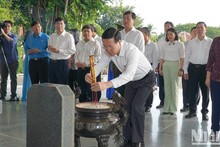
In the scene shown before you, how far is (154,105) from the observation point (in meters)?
7.00

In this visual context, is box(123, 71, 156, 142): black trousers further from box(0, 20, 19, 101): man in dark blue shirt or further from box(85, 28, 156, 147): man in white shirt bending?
box(0, 20, 19, 101): man in dark blue shirt

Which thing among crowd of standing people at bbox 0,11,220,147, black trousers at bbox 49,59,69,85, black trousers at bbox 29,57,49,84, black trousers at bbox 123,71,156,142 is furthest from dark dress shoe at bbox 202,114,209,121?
black trousers at bbox 29,57,49,84

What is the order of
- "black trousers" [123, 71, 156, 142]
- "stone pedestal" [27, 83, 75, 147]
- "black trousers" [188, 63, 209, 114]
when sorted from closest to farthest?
"stone pedestal" [27, 83, 75, 147], "black trousers" [123, 71, 156, 142], "black trousers" [188, 63, 209, 114]

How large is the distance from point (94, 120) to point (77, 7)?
717 cm

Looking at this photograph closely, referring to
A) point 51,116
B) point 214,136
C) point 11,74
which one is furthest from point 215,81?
point 11,74

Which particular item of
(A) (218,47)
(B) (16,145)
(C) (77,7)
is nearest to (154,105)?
(A) (218,47)

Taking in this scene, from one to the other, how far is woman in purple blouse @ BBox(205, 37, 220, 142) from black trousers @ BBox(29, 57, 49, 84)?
3398mm

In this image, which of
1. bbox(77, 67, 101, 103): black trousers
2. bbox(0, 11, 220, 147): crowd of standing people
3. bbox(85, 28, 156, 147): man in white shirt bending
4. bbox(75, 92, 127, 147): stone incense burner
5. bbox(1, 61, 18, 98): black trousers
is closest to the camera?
bbox(75, 92, 127, 147): stone incense burner

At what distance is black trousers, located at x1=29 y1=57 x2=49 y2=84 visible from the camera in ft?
21.2

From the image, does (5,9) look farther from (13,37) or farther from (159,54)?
(159,54)

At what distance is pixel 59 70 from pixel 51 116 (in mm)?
3577

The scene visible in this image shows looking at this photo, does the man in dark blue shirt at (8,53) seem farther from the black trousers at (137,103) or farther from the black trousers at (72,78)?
the black trousers at (137,103)

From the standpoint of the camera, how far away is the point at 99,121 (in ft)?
10.0

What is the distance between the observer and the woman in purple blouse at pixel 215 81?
13.7 ft
